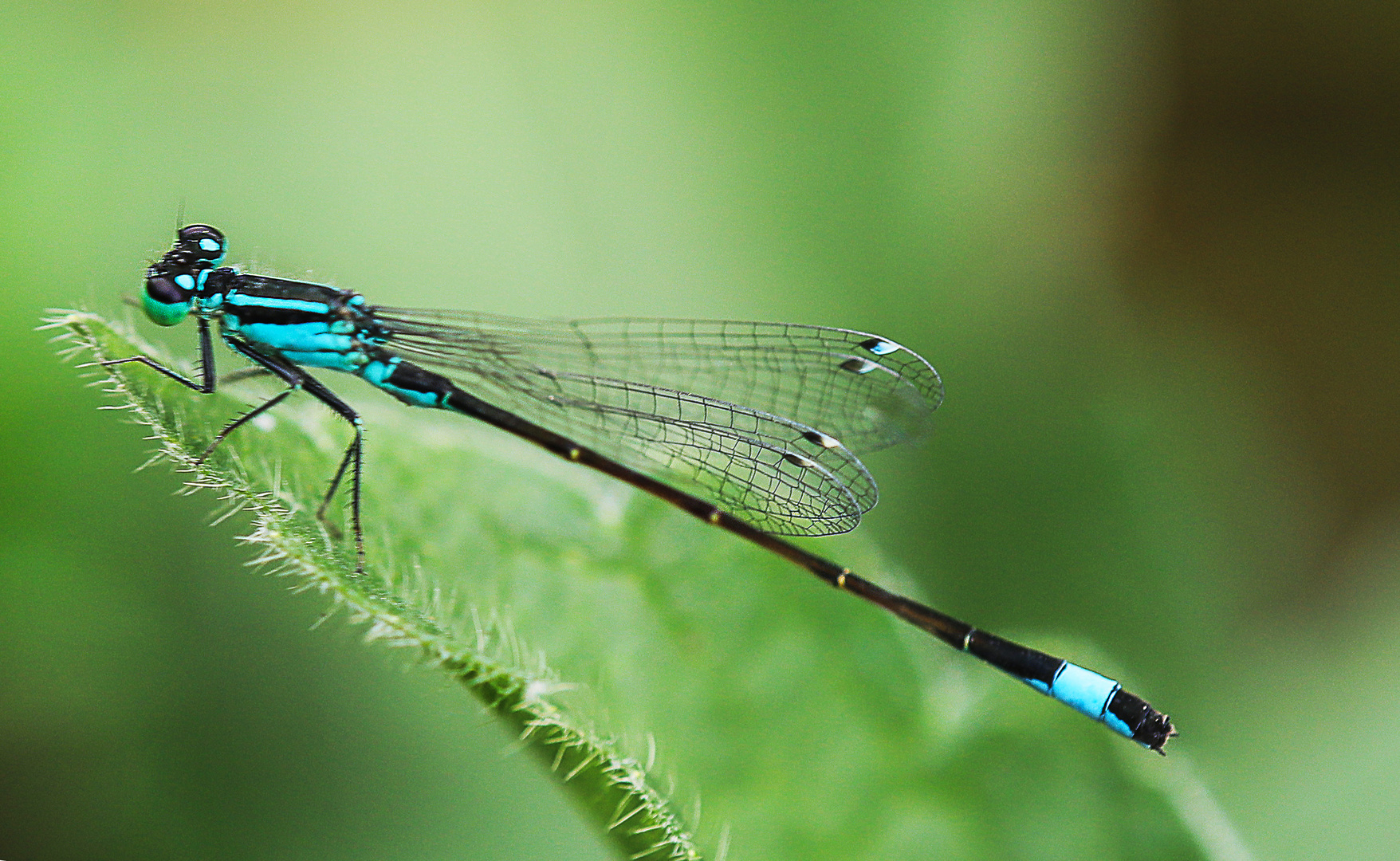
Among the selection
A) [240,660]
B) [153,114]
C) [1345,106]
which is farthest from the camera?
[1345,106]

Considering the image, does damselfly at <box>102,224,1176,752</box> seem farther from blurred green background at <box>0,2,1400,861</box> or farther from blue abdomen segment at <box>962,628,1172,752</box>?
blurred green background at <box>0,2,1400,861</box>

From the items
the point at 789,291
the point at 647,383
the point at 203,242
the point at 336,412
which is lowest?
the point at 336,412

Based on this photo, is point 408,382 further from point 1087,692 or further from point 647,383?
point 1087,692

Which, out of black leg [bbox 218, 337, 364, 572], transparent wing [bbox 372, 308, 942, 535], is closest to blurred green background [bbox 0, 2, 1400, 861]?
black leg [bbox 218, 337, 364, 572]

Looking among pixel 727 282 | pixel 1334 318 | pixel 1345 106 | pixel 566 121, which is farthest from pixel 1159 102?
pixel 566 121

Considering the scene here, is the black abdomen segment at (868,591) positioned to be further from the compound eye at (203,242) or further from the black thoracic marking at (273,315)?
the compound eye at (203,242)

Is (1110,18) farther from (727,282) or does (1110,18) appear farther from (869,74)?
(727,282)

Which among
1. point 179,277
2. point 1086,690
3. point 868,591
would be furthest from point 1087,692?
Answer: point 179,277
